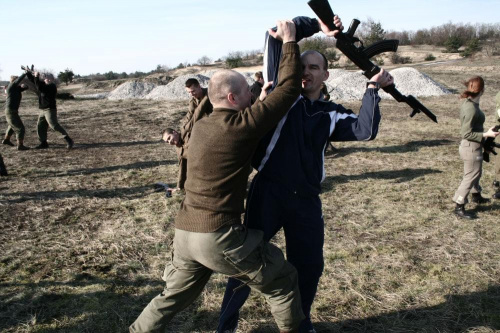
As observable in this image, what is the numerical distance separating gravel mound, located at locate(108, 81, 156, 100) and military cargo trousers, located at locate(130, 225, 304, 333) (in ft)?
75.7

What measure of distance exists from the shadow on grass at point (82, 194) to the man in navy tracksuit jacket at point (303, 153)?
A: 450 centimetres

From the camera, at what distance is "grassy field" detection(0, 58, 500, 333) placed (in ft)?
11.0

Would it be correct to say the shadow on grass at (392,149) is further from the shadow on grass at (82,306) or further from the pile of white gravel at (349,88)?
the pile of white gravel at (349,88)

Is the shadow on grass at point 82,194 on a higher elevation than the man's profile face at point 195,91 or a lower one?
lower

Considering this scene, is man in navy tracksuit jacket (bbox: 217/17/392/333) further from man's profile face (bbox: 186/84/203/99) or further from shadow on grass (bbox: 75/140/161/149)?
shadow on grass (bbox: 75/140/161/149)

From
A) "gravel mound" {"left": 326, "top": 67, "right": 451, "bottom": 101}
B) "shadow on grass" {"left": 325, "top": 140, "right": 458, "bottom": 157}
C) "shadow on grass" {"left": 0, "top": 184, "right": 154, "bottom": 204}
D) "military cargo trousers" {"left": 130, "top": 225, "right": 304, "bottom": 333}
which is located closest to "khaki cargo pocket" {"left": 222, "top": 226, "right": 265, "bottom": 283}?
"military cargo trousers" {"left": 130, "top": 225, "right": 304, "bottom": 333}

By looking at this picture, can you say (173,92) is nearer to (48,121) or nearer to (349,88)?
(349,88)

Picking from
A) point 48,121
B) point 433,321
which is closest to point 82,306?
point 433,321

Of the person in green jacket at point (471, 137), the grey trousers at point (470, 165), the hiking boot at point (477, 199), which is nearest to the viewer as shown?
the person in green jacket at point (471, 137)

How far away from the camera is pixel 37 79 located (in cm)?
957

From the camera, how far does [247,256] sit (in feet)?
7.26

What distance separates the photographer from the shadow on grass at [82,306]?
324cm

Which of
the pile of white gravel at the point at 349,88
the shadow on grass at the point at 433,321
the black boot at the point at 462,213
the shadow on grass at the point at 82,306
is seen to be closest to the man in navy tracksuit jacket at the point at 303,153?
the shadow on grass at the point at 433,321

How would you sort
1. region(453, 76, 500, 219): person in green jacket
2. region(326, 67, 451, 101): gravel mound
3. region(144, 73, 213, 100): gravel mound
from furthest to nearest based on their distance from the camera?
region(144, 73, 213, 100): gravel mound < region(326, 67, 451, 101): gravel mound < region(453, 76, 500, 219): person in green jacket
